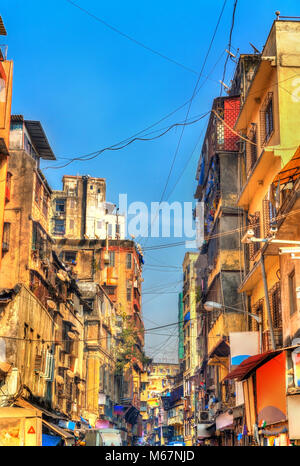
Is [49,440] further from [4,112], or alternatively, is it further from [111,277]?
[111,277]

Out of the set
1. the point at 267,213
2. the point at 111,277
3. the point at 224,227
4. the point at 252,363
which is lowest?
the point at 252,363

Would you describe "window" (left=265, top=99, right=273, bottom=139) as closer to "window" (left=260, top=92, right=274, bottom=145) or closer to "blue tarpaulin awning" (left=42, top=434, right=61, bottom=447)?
"window" (left=260, top=92, right=274, bottom=145)

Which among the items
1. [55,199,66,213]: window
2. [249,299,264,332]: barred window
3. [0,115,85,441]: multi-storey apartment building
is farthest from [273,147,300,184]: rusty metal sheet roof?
[55,199,66,213]: window

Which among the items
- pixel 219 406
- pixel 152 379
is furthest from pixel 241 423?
pixel 152 379

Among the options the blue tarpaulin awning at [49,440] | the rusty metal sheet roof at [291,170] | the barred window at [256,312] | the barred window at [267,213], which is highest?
the barred window at [267,213]

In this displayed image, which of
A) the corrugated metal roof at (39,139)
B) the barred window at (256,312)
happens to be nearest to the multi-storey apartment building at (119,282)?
the corrugated metal roof at (39,139)

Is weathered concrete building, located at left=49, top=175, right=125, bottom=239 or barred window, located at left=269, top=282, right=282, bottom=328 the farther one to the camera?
weathered concrete building, located at left=49, top=175, right=125, bottom=239

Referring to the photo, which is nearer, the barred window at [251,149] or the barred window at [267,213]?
the barred window at [267,213]

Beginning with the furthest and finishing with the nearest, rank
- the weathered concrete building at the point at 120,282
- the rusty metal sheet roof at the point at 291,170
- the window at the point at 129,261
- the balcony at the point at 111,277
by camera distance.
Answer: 1. the window at the point at 129,261
2. the balcony at the point at 111,277
3. the weathered concrete building at the point at 120,282
4. the rusty metal sheet roof at the point at 291,170

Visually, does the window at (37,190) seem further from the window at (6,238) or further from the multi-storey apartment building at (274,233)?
the multi-storey apartment building at (274,233)

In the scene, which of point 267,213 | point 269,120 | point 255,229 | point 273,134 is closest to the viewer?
point 273,134

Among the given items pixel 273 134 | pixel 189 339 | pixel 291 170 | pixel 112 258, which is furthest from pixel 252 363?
pixel 189 339
